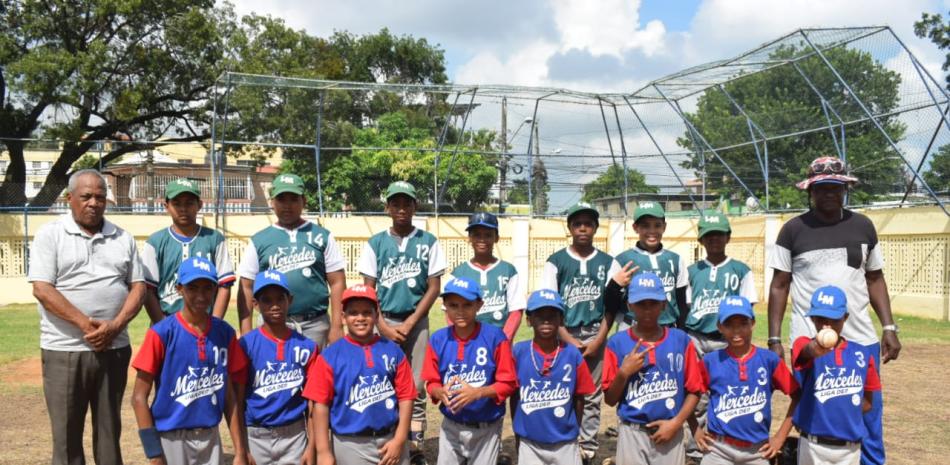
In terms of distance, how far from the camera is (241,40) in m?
23.6

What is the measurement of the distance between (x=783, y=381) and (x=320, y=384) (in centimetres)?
255

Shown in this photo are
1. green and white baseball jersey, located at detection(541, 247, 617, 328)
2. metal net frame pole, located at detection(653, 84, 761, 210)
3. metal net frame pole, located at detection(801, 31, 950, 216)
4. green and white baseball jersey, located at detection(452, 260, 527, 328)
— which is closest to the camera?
green and white baseball jersey, located at detection(452, 260, 527, 328)

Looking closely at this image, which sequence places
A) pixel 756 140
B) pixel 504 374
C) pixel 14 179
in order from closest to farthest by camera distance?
pixel 504 374 < pixel 756 140 < pixel 14 179

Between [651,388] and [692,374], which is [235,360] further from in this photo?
[692,374]

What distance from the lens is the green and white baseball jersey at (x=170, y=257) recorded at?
15.9 ft

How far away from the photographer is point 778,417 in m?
6.70

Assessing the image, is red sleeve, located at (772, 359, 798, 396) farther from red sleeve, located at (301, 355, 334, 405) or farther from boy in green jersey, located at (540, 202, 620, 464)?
red sleeve, located at (301, 355, 334, 405)

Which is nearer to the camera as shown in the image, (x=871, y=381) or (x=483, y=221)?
(x=871, y=381)

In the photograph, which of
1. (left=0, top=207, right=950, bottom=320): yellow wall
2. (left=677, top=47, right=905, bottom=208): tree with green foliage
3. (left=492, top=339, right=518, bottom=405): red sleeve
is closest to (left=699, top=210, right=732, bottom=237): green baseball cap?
(left=492, top=339, right=518, bottom=405): red sleeve

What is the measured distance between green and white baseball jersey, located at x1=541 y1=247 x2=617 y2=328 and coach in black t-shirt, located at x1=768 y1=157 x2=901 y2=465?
4.28 feet

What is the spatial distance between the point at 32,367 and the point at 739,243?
13.8 meters

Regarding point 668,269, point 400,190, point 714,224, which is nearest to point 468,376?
point 400,190

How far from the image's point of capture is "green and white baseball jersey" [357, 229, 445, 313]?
5527mm

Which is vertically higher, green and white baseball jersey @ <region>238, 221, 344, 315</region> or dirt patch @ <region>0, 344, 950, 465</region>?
green and white baseball jersey @ <region>238, 221, 344, 315</region>
